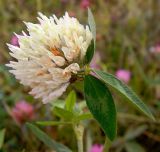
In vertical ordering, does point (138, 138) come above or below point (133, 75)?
below

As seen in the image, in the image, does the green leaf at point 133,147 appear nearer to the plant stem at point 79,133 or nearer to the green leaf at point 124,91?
the plant stem at point 79,133

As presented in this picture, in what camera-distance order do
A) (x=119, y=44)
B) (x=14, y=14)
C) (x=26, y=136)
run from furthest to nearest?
(x=14, y=14) < (x=119, y=44) < (x=26, y=136)

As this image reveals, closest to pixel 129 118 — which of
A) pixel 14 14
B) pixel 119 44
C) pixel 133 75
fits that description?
pixel 133 75

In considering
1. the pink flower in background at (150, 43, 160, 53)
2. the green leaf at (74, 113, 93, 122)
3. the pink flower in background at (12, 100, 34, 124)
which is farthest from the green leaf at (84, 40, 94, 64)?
the pink flower in background at (150, 43, 160, 53)

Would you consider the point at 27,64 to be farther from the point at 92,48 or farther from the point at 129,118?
the point at 129,118

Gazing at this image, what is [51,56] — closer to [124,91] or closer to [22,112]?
[124,91]

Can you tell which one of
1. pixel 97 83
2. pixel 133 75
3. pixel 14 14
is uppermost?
pixel 14 14

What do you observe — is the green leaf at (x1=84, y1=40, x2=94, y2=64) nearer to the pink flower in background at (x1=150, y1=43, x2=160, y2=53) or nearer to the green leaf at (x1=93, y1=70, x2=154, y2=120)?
the green leaf at (x1=93, y1=70, x2=154, y2=120)

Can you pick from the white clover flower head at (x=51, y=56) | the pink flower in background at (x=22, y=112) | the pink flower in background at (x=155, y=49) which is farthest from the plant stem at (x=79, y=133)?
the pink flower in background at (x=155, y=49)
